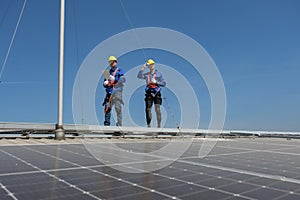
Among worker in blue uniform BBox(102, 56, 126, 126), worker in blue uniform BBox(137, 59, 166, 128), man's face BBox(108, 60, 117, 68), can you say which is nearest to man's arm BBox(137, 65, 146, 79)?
worker in blue uniform BBox(137, 59, 166, 128)

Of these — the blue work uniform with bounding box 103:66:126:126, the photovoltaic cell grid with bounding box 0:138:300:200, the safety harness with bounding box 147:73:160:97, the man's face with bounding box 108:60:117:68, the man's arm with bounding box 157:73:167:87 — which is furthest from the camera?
the man's arm with bounding box 157:73:167:87

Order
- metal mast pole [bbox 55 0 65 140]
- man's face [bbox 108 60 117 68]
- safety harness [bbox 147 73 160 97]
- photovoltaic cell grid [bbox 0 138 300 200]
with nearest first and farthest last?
photovoltaic cell grid [bbox 0 138 300 200] → metal mast pole [bbox 55 0 65 140] → man's face [bbox 108 60 117 68] → safety harness [bbox 147 73 160 97]

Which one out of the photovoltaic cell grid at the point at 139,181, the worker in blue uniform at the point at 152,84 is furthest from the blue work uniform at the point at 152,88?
the photovoltaic cell grid at the point at 139,181

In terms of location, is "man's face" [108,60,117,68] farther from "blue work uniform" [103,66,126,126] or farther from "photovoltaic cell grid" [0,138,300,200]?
"photovoltaic cell grid" [0,138,300,200]

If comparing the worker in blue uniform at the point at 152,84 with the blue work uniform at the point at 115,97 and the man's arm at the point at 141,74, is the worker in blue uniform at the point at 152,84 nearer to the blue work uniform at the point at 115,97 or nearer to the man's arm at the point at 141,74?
the man's arm at the point at 141,74

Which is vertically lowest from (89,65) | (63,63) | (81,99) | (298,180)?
(298,180)

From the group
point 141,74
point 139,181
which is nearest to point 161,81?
point 141,74

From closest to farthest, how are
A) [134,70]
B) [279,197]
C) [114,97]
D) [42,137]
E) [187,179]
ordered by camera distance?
[279,197] → [187,179] → [42,137] → [114,97] → [134,70]

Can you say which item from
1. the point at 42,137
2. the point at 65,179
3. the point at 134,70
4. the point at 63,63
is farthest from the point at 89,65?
the point at 134,70

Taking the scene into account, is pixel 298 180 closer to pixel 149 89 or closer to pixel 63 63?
pixel 63 63

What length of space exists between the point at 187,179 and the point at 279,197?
138 cm

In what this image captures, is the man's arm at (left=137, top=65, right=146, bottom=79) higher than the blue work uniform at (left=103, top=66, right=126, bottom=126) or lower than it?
higher

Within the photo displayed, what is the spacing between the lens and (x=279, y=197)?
3430mm

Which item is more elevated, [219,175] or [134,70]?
[134,70]
